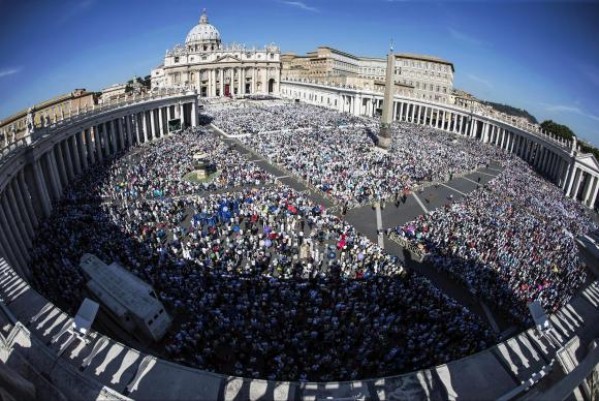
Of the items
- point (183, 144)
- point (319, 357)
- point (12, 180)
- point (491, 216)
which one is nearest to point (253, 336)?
point (319, 357)

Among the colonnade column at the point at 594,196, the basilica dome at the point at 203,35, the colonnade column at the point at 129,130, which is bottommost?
the colonnade column at the point at 594,196

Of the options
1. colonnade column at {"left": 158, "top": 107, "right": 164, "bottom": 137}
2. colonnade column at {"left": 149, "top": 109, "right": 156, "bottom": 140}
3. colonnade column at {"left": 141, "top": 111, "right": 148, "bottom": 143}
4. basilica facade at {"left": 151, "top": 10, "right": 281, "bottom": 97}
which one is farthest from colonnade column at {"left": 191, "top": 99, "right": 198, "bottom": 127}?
basilica facade at {"left": 151, "top": 10, "right": 281, "bottom": 97}

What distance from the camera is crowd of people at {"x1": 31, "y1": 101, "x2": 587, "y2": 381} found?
664 inches

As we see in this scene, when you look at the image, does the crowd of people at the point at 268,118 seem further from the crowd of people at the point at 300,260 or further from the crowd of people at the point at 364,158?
the crowd of people at the point at 300,260

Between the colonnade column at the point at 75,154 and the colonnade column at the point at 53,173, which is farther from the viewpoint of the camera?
the colonnade column at the point at 75,154

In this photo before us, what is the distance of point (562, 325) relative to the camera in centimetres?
A: 1205

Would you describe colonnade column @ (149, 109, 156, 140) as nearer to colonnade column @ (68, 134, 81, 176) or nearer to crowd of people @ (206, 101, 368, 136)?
crowd of people @ (206, 101, 368, 136)

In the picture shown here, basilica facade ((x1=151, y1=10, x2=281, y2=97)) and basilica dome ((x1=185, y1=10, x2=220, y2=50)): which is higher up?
basilica dome ((x1=185, y1=10, x2=220, y2=50))

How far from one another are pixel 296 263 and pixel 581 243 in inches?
594

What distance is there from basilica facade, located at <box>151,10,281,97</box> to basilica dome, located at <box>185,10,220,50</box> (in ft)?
27.1

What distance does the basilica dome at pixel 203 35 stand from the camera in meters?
138

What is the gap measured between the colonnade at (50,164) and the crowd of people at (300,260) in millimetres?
1442

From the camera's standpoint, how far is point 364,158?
5022cm

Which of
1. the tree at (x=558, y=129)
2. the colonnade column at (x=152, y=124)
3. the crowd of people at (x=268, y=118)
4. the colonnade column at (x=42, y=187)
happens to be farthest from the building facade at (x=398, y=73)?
the colonnade column at (x=42, y=187)
